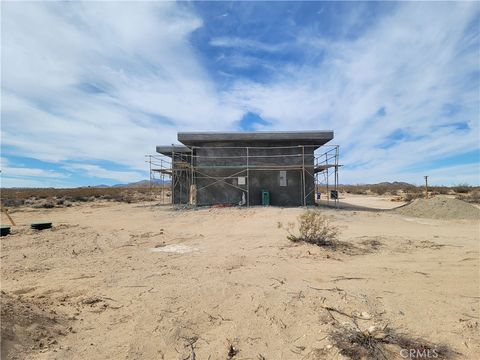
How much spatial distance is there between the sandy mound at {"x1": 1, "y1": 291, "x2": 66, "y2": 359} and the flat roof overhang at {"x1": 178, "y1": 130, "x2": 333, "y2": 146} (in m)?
16.7

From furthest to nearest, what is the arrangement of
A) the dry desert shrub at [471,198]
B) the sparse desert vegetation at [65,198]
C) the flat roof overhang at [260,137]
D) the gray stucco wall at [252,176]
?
1. the sparse desert vegetation at [65,198]
2. the dry desert shrub at [471,198]
3. the gray stucco wall at [252,176]
4. the flat roof overhang at [260,137]

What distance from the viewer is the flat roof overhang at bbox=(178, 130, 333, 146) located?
20188mm

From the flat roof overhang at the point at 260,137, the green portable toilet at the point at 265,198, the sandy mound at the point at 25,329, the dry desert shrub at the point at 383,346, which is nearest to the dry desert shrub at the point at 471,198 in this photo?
the flat roof overhang at the point at 260,137

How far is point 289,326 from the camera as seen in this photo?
4105 millimetres

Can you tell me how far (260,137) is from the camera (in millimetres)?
20281

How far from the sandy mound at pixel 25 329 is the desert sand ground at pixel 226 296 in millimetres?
14

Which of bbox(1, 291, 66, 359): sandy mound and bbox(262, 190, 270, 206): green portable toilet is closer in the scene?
bbox(1, 291, 66, 359): sandy mound

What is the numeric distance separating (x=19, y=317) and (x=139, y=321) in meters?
1.35

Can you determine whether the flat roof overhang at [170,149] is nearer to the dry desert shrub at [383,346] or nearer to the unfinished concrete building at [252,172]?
the unfinished concrete building at [252,172]

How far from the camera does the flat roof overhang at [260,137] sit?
2019cm

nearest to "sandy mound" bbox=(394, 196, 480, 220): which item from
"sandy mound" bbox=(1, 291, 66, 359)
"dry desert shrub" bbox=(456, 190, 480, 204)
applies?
"dry desert shrub" bbox=(456, 190, 480, 204)

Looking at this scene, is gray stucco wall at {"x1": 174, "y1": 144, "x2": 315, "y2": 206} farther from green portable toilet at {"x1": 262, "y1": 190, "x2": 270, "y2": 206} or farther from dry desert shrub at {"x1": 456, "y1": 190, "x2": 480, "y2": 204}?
dry desert shrub at {"x1": 456, "y1": 190, "x2": 480, "y2": 204}

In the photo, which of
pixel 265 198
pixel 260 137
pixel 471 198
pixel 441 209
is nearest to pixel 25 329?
pixel 265 198

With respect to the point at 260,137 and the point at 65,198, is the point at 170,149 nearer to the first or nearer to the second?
the point at 260,137
